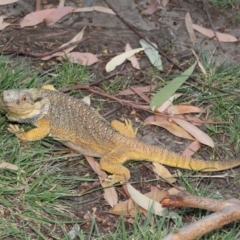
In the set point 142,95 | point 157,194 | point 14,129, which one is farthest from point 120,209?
point 142,95

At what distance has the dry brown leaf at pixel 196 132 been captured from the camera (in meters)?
5.44

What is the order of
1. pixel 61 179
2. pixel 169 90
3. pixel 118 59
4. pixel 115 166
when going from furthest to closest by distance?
pixel 118 59, pixel 169 90, pixel 115 166, pixel 61 179

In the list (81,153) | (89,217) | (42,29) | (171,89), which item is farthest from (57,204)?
(42,29)

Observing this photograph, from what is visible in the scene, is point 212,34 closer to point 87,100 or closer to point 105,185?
point 87,100

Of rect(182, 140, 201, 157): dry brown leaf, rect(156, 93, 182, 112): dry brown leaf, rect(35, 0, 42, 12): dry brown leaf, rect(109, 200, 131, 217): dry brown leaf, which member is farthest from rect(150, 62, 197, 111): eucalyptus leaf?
rect(35, 0, 42, 12): dry brown leaf

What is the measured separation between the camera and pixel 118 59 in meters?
6.20

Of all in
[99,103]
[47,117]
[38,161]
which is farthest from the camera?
[99,103]

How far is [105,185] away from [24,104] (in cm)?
92

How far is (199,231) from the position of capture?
162 inches

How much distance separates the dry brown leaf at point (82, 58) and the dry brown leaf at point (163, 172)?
140cm

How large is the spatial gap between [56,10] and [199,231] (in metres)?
3.30

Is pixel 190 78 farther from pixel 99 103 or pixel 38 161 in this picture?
pixel 38 161

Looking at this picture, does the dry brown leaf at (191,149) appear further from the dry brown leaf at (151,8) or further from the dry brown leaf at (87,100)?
the dry brown leaf at (151,8)

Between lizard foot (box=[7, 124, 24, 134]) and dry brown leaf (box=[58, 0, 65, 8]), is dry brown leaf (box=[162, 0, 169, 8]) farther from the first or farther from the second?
lizard foot (box=[7, 124, 24, 134])
